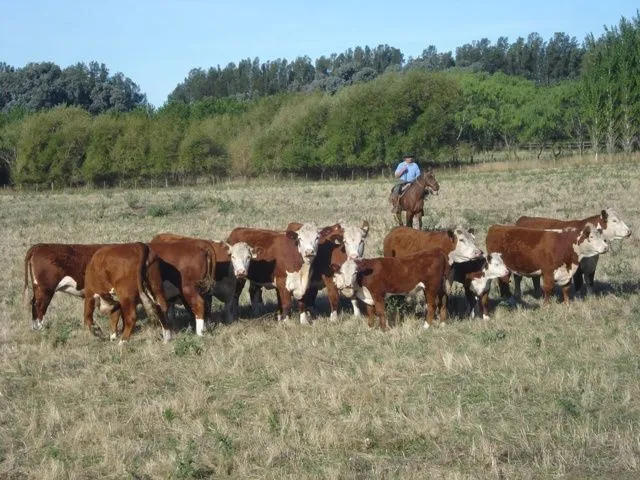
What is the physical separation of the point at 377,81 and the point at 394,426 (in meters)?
62.3

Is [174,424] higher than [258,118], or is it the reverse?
[258,118]

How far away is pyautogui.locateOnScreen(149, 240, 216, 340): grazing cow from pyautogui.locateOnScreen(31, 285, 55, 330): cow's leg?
1.55m

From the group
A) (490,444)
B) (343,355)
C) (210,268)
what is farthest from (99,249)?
(490,444)

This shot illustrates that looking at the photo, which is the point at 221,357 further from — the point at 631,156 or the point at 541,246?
the point at 631,156

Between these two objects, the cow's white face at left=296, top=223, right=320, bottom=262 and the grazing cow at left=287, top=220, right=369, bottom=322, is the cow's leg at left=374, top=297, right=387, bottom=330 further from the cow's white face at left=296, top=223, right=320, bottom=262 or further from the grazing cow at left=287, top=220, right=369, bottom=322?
the cow's white face at left=296, top=223, right=320, bottom=262

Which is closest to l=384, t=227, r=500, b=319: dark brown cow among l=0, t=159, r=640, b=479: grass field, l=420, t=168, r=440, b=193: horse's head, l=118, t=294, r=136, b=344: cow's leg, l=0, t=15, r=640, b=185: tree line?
l=0, t=159, r=640, b=479: grass field

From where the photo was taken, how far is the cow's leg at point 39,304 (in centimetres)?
1209

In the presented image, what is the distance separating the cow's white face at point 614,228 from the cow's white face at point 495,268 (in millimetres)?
2236

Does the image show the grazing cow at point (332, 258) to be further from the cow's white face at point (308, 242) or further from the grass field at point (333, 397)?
the cow's white face at point (308, 242)

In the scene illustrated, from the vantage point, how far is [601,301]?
12914mm

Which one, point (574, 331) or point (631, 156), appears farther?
point (631, 156)

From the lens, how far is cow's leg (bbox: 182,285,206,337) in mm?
11828

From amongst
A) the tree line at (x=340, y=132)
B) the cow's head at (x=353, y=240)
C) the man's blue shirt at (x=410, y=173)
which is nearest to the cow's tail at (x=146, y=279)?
the cow's head at (x=353, y=240)

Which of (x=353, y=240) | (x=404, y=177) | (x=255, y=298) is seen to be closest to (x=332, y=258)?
(x=353, y=240)
